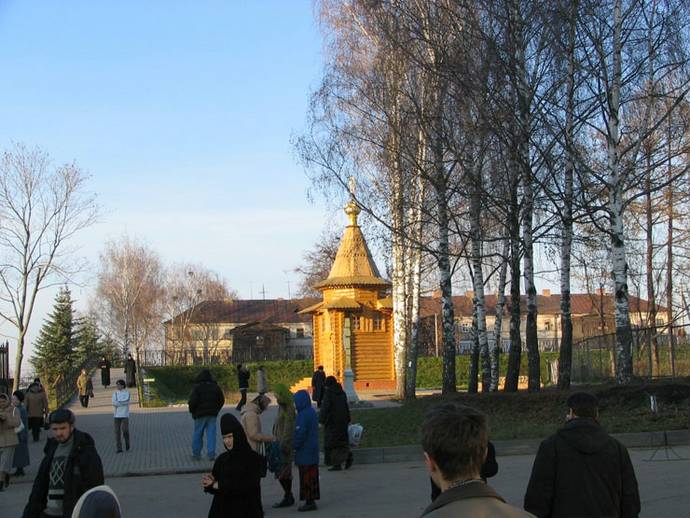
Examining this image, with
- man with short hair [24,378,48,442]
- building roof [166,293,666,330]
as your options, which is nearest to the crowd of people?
man with short hair [24,378,48,442]

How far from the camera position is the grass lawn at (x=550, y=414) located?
16781mm

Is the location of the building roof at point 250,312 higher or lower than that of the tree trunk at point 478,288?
higher

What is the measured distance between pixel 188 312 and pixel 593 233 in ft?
221

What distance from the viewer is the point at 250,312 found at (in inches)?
4200

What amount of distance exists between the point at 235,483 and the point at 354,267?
37.2 meters

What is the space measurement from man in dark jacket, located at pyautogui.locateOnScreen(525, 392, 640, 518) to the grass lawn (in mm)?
10996

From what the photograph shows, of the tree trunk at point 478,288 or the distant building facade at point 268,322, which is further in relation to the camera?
the distant building facade at point 268,322

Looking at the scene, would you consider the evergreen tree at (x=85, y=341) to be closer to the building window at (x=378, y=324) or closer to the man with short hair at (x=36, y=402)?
the building window at (x=378, y=324)

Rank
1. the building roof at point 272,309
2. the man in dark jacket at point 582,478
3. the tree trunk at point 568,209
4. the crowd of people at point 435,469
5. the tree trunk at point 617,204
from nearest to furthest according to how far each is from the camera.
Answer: the crowd of people at point 435,469 → the man in dark jacket at point 582,478 → the tree trunk at point 568,209 → the tree trunk at point 617,204 → the building roof at point 272,309

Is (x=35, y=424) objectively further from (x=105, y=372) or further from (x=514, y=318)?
(x=105, y=372)

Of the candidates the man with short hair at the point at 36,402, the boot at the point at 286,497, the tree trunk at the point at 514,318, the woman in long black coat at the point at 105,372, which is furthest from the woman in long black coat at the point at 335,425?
the woman in long black coat at the point at 105,372

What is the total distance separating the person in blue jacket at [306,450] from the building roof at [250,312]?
286ft

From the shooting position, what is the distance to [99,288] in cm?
8631

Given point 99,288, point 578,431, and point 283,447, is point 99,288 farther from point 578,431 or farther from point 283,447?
point 578,431
